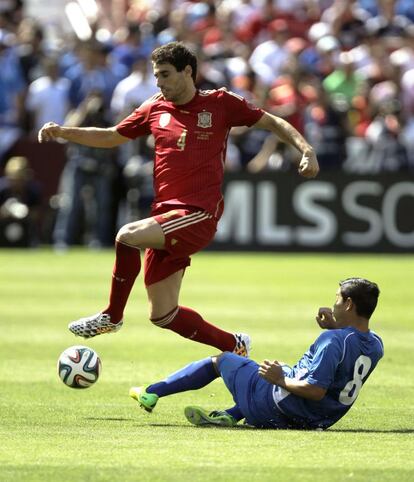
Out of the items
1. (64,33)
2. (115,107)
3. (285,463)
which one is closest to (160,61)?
(285,463)

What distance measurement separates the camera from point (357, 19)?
89.2 ft

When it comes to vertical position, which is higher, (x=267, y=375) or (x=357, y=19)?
(x=357, y=19)

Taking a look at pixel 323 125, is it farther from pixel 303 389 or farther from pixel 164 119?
pixel 303 389

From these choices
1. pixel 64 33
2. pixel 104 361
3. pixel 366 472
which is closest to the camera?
pixel 366 472

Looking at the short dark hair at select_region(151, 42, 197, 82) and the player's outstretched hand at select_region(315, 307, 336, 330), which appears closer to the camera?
the player's outstretched hand at select_region(315, 307, 336, 330)

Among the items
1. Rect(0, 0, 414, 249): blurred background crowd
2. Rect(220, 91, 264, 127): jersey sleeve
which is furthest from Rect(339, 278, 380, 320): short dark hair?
Rect(0, 0, 414, 249): blurred background crowd

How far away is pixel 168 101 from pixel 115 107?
46.4ft

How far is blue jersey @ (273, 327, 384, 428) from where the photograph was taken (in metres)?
7.95

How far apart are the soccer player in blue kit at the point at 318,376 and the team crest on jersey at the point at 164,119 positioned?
185 centimetres

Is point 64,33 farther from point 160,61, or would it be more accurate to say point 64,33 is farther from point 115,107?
point 160,61

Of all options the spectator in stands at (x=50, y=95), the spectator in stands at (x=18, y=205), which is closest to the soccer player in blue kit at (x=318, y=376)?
the spectator in stands at (x=18, y=205)

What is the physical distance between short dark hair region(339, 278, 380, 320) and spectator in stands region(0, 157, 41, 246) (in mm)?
15778

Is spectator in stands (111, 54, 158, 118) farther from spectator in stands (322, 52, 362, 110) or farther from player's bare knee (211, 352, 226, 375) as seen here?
player's bare knee (211, 352, 226, 375)

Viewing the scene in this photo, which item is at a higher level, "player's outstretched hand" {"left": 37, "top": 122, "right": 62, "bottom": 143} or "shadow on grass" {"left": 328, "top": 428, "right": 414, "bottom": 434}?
"player's outstretched hand" {"left": 37, "top": 122, "right": 62, "bottom": 143}
